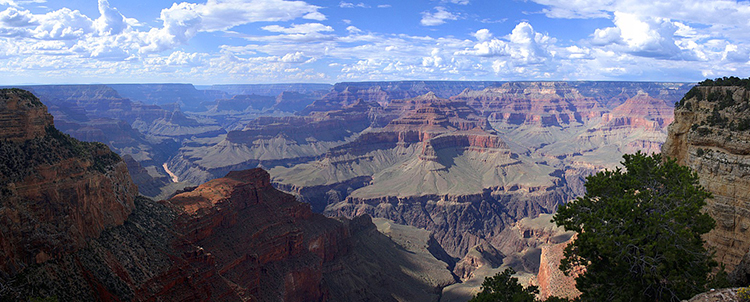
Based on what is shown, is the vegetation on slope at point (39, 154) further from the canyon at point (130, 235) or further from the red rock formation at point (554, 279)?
the red rock formation at point (554, 279)

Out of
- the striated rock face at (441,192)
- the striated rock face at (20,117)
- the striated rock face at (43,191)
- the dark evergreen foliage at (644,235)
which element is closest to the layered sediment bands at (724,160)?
the dark evergreen foliage at (644,235)

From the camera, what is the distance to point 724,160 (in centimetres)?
2839

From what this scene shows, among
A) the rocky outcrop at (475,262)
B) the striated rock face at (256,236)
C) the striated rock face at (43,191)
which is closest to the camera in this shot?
the striated rock face at (43,191)

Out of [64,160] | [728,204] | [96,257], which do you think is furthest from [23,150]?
[728,204]

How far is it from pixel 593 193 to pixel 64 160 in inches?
1778

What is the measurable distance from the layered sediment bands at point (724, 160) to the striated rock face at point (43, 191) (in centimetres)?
5045

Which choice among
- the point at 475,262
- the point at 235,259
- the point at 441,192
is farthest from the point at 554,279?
the point at 441,192

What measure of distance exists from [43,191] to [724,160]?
53.3 metres

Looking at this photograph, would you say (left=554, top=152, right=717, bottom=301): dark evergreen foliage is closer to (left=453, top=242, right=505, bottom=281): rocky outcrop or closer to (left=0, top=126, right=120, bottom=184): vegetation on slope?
(left=0, top=126, right=120, bottom=184): vegetation on slope

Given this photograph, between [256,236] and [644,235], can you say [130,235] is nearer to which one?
[256,236]

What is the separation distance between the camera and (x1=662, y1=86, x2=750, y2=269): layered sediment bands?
27.4m

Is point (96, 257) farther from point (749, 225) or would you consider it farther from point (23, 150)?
point (749, 225)

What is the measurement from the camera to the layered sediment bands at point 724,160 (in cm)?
2736

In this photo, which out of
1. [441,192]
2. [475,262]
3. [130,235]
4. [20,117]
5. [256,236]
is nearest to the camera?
[20,117]
